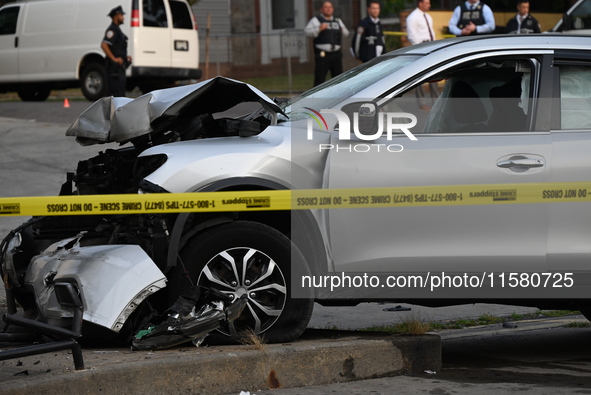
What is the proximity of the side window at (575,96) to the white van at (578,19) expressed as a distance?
40.6 ft

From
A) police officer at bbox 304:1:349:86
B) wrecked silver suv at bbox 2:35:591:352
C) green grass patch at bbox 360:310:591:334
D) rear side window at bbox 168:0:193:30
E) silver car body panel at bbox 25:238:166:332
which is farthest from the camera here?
rear side window at bbox 168:0:193:30

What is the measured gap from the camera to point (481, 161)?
234 inches

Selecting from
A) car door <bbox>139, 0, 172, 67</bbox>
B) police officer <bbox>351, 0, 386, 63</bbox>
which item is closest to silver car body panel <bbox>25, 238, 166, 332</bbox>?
police officer <bbox>351, 0, 386, 63</bbox>

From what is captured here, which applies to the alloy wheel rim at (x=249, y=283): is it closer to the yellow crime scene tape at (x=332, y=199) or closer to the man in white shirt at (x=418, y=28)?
the yellow crime scene tape at (x=332, y=199)

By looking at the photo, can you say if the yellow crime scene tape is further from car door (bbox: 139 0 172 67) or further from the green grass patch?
car door (bbox: 139 0 172 67)

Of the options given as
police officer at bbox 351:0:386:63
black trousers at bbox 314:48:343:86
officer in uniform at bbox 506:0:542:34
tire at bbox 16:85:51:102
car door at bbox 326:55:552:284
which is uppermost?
officer in uniform at bbox 506:0:542:34

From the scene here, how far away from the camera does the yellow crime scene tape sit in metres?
5.70

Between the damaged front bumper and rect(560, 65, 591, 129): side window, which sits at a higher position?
rect(560, 65, 591, 129): side window

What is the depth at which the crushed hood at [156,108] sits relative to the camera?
20.2 ft

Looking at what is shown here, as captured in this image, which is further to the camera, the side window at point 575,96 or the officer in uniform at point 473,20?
the officer in uniform at point 473,20

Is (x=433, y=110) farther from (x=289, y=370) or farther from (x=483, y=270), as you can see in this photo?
(x=289, y=370)

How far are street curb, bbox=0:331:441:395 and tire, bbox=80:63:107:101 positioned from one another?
16.1m

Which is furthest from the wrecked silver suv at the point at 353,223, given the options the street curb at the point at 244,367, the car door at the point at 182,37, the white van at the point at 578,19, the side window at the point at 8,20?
the side window at the point at 8,20

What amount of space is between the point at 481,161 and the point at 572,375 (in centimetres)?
140
